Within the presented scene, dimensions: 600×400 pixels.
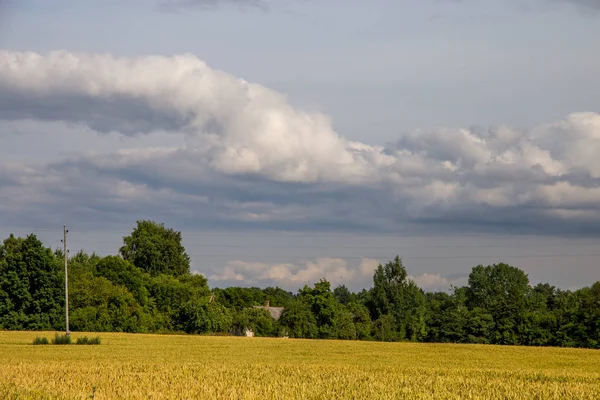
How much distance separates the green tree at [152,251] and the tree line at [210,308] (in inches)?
8.0

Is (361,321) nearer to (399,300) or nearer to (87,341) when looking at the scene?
(399,300)

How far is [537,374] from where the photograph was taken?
31.7m

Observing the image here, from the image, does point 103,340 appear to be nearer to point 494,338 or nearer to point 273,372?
point 273,372

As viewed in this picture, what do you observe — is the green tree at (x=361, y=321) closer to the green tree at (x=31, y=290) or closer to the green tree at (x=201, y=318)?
the green tree at (x=201, y=318)

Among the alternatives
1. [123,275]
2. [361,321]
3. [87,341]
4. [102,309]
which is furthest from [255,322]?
[87,341]

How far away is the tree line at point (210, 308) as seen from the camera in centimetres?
8638

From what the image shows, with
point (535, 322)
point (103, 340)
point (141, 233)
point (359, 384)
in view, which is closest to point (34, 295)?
point (103, 340)

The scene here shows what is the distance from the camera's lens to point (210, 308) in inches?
4483

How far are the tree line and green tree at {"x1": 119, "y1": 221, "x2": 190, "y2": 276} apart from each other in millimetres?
203

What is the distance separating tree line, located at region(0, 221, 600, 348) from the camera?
3401 inches

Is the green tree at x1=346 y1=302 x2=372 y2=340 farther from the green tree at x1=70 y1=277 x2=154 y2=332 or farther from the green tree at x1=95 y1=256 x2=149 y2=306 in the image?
the green tree at x1=70 y1=277 x2=154 y2=332

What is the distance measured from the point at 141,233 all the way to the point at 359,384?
416 feet

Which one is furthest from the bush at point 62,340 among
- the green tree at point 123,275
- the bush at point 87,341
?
the green tree at point 123,275

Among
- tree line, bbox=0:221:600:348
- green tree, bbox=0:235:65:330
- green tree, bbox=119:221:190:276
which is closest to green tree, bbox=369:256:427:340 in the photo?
tree line, bbox=0:221:600:348
